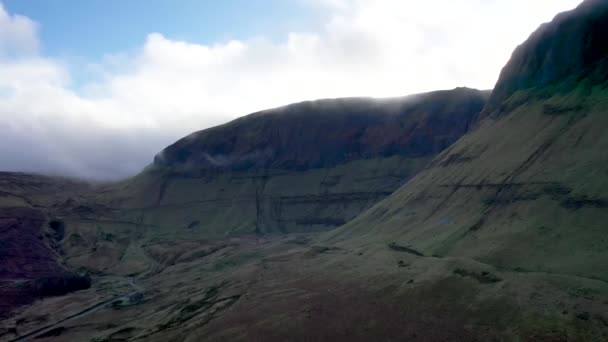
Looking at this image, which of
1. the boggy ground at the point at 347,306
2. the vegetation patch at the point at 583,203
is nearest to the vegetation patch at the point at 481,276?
the boggy ground at the point at 347,306

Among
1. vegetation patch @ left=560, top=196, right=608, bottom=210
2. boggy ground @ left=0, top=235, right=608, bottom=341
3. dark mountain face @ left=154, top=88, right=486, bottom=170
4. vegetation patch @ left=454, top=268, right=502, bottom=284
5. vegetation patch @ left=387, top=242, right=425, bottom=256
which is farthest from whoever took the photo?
dark mountain face @ left=154, top=88, right=486, bottom=170

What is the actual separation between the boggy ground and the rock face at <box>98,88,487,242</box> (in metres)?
49.0

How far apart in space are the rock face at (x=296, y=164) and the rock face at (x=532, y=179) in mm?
39299

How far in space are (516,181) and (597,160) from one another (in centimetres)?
811

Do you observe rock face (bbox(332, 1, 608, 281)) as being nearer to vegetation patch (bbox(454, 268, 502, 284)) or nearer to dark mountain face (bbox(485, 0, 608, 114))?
dark mountain face (bbox(485, 0, 608, 114))

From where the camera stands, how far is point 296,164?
424ft

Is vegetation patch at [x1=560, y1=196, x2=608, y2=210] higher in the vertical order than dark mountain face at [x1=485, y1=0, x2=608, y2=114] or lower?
lower

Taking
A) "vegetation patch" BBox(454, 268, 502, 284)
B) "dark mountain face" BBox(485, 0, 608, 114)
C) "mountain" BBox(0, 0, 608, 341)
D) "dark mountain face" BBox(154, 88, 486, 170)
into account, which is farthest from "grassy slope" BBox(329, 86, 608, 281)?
"dark mountain face" BBox(154, 88, 486, 170)

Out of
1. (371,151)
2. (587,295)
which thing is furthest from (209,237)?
(587,295)

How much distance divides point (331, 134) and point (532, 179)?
3433 inches

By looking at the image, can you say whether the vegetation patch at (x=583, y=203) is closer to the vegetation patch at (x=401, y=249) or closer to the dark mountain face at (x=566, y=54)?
the vegetation patch at (x=401, y=249)

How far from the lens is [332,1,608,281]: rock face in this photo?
35.4 m

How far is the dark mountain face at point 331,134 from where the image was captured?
117 meters

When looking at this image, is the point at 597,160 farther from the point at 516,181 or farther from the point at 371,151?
the point at 371,151
